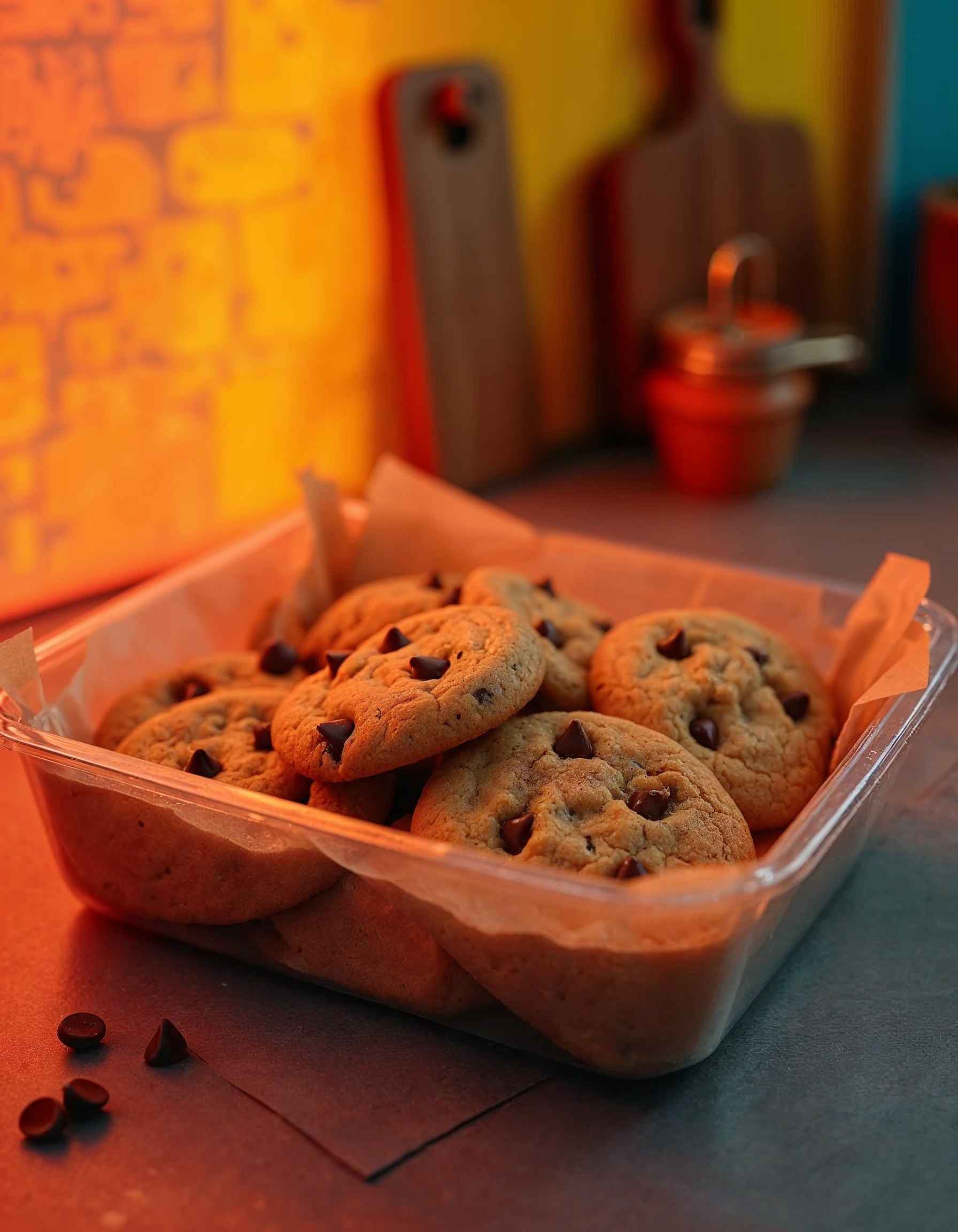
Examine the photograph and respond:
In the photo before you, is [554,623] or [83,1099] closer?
[83,1099]

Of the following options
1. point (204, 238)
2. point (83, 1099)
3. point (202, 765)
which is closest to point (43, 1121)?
point (83, 1099)

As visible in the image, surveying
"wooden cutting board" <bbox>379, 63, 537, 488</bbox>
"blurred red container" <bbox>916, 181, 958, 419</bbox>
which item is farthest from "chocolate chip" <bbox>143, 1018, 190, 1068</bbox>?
"blurred red container" <bbox>916, 181, 958, 419</bbox>

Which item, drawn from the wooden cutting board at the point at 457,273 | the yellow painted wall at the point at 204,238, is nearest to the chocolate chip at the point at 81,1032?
the yellow painted wall at the point at 204,238

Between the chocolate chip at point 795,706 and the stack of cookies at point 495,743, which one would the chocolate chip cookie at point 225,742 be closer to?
the stack of cookies at point 495,743

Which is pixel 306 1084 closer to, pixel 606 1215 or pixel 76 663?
pixel 606 1215

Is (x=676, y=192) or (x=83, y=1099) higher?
(x=676, y=192)

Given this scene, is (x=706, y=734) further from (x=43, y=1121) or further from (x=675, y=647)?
(x=43, y=1121)

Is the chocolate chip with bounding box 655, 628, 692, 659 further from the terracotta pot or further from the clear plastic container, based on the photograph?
the terracotta pot
